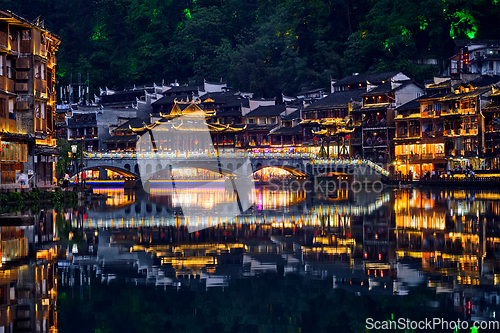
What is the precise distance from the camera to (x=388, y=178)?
97.2 m

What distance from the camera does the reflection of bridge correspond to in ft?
325

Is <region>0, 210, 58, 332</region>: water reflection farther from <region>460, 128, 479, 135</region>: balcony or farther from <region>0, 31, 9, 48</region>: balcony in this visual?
<region>460, 128, 479, 135</region>: balcony

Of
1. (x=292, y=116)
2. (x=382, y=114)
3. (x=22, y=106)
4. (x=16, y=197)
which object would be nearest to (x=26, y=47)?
(x=22, y=106)

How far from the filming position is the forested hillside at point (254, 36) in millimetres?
121438

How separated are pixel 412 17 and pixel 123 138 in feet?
199

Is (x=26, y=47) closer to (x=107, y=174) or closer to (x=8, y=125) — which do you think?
(x=8, y=125)

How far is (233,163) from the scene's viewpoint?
105500mm

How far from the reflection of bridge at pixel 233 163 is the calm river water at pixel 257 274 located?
55169 millimetres

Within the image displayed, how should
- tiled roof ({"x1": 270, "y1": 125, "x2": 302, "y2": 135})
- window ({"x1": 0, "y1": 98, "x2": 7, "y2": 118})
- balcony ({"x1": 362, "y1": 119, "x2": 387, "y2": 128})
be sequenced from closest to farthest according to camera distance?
window ({"x1": 0, "y1": 98, "x2": 7, "y2": 118}) → balcony ({"x1": 362, "y1": 119, "x2": 387, "y2": 128}) → tiled roof ({"x1": 270, "y1": 125, "x2": 302, "y2": 135})

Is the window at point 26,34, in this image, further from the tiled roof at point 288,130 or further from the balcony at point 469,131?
the tiled roof at point 288,130

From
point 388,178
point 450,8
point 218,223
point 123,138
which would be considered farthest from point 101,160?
point 450,8

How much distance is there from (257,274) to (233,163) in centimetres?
8135

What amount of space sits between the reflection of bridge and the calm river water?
55169 mm

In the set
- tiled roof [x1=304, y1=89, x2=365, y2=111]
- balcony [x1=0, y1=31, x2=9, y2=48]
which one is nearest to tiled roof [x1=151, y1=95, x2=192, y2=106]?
tiled roof [x1=304, y1=89, x2=365, y2=111]
